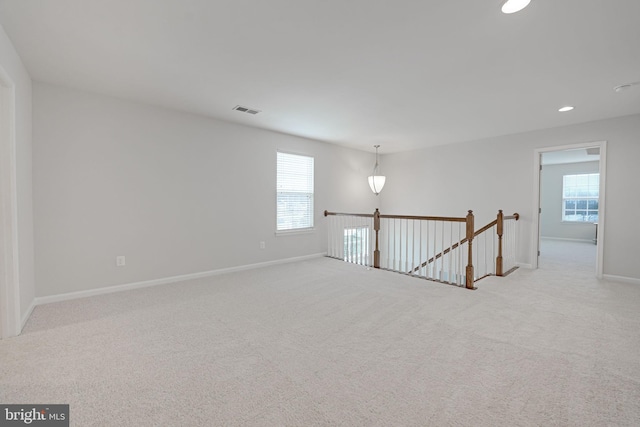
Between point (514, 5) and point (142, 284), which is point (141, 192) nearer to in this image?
point (142, 284)

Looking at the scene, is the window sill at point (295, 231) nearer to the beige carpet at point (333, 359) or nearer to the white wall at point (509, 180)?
the beige carpet at point (333, 359)

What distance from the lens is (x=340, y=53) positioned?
249 centimetres

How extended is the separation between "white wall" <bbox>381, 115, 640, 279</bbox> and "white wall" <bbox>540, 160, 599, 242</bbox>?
4435 millimetres

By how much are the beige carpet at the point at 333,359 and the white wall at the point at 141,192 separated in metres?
0.57

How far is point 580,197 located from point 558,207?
2.00 feet

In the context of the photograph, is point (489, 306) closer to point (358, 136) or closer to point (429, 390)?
point (429, 390)

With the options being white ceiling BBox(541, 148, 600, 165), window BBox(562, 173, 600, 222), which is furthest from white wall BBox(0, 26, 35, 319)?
window BBox(562, 173, 600, 222)

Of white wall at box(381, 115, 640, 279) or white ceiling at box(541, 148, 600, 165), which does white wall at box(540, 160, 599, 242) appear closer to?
white ceiling at box(541, 148, 600, 165)

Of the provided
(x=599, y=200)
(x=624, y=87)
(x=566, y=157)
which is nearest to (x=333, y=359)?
(x=624, y=87)

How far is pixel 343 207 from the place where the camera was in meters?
6.43

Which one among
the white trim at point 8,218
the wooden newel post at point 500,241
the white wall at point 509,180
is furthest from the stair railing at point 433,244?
the white trim at point 8,218

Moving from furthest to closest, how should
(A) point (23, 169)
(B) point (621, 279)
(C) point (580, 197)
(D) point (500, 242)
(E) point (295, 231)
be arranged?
(C) point (580, 197), (E) point (295, 231), (D) point (500, 242), (B) point (621, 279), (A) point (23, 169)

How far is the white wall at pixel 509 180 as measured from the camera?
4176 mm

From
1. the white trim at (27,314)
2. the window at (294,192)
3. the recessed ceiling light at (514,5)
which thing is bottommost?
the white trim at (27,314)
